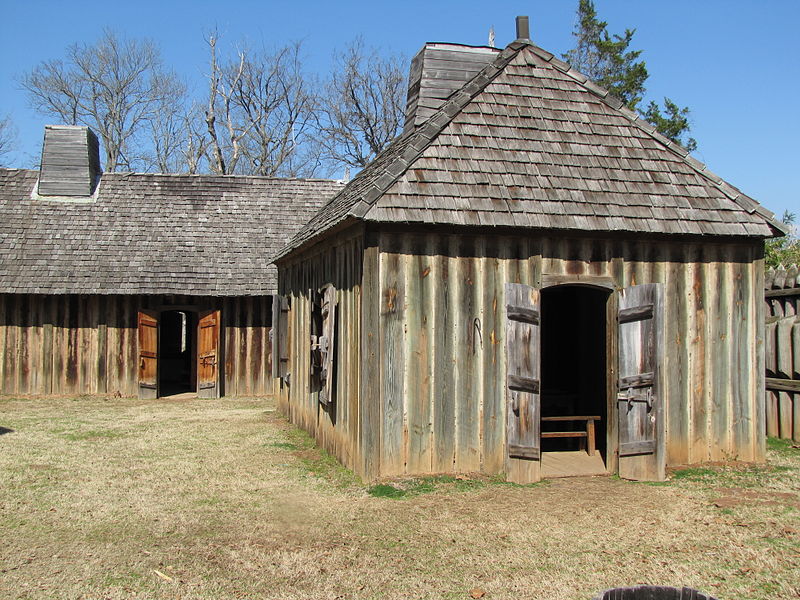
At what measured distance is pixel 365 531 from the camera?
22.5 ft

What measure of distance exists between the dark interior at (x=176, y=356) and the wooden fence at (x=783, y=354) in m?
14.4

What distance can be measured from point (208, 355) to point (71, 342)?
344 cm

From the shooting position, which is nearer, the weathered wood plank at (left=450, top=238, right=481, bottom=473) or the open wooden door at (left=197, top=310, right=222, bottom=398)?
the weathered wood plank at (left=450, top=238, right=481, bottom=473)

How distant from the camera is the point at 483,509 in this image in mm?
7504

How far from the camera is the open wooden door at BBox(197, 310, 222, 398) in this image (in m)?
18.8

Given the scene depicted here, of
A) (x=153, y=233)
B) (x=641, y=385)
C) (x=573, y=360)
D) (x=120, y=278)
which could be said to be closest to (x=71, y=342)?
(x=120, y=278)

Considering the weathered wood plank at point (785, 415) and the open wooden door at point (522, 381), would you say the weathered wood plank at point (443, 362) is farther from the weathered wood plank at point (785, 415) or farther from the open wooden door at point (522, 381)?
the weathered wood plank at point (785, 415)

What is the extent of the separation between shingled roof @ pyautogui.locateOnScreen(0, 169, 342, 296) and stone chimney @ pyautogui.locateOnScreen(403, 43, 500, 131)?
8.28 metres

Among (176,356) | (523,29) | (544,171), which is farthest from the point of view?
(176,356)

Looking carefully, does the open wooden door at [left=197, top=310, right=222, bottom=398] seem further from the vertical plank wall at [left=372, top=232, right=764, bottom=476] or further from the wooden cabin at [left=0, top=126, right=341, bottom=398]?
the vertical plank wall at [left=372, top=232, right=764, bottom=476]

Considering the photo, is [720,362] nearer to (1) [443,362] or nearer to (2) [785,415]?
(2) [785,415]

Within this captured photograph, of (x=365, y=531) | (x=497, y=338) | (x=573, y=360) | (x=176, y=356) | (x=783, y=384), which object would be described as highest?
(x=497, y=338)

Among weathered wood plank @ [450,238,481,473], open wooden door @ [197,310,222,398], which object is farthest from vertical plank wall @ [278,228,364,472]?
open wooden door @ [197,310,222,398]

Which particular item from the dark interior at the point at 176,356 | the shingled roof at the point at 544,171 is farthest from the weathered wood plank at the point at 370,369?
the dark interior at the point at 176,356
